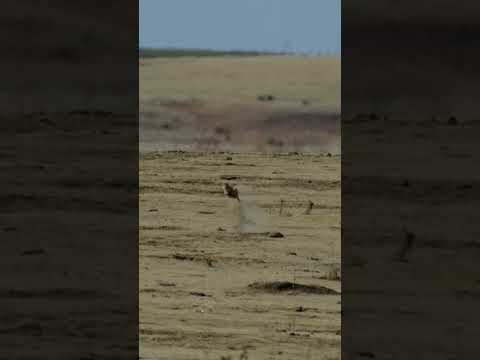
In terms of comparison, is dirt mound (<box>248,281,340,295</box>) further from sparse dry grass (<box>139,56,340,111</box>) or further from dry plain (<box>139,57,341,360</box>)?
sparse dry grass (<box>139,56,340,111</box>)

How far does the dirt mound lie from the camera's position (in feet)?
25.8

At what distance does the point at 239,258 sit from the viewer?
30.2 feet

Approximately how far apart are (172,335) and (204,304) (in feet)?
4.00

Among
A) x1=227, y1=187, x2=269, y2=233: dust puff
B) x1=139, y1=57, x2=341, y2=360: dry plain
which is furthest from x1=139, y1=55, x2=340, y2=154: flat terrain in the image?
x1=227, y1=187, x2=269, y2=233: dust puff
